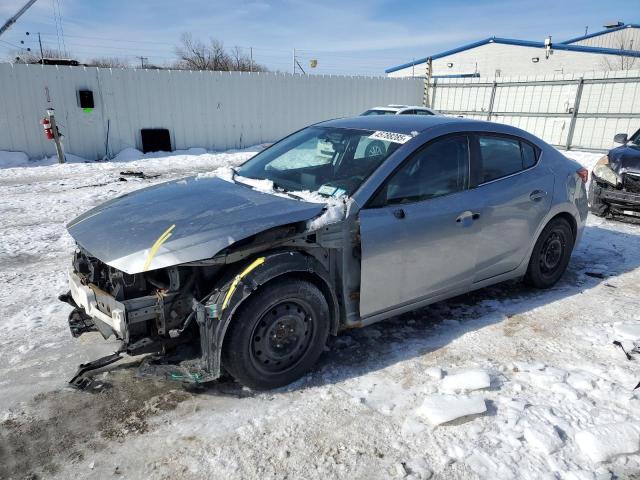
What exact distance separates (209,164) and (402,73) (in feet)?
105

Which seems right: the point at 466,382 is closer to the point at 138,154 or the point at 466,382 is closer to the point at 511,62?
the point at 138,154

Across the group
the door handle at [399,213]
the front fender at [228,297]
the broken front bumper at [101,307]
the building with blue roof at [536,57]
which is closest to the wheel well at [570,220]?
the door handle at [399,213]

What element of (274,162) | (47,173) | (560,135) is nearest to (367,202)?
(274,162)

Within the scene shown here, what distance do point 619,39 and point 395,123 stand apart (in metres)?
42.9

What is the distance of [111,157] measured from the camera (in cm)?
1416

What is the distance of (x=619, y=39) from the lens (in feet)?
122

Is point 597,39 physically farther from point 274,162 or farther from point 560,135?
point 274,162

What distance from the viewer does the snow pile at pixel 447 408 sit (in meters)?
2.76

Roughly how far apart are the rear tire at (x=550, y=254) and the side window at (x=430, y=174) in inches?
52.9

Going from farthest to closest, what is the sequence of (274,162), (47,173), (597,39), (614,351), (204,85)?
(597,39) → (204,85) → (47,173) → (274,162) → (614,351)

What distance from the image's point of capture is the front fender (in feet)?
8.93

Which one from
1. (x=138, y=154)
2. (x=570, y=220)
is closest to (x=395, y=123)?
(x=570, y=220)

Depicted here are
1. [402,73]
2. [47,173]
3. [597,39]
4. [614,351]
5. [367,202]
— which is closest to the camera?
[367,202]

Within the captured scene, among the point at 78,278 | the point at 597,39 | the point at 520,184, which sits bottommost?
the point at 78,278
